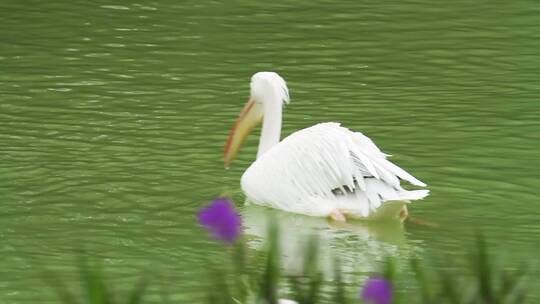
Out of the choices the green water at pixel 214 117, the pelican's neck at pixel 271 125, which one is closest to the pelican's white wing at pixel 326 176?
the green water at pixel 214 117

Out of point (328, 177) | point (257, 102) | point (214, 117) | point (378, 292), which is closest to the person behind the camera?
point (378, 292)

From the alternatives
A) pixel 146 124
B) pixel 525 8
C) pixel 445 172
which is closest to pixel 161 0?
pixel 525 8

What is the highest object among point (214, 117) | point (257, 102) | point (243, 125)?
point (257, 102)

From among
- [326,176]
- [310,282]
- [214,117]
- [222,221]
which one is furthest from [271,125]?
[222,221]

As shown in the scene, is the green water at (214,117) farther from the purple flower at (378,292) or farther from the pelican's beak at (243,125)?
the purple flower at (378,292)

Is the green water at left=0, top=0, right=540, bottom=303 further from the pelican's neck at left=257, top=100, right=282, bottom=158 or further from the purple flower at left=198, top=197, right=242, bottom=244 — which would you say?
the purple flower at left=198, top=197, right=242, bottom=244

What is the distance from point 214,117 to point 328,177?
2320 mm

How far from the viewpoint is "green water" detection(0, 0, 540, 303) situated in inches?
263

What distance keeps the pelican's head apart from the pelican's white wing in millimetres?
561

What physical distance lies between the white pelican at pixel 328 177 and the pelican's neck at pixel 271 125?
33 cm

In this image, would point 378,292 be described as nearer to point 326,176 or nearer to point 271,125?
point 326,176

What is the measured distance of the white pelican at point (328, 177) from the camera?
6.89 m

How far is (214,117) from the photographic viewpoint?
9258mm

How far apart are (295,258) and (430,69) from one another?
4605mm
